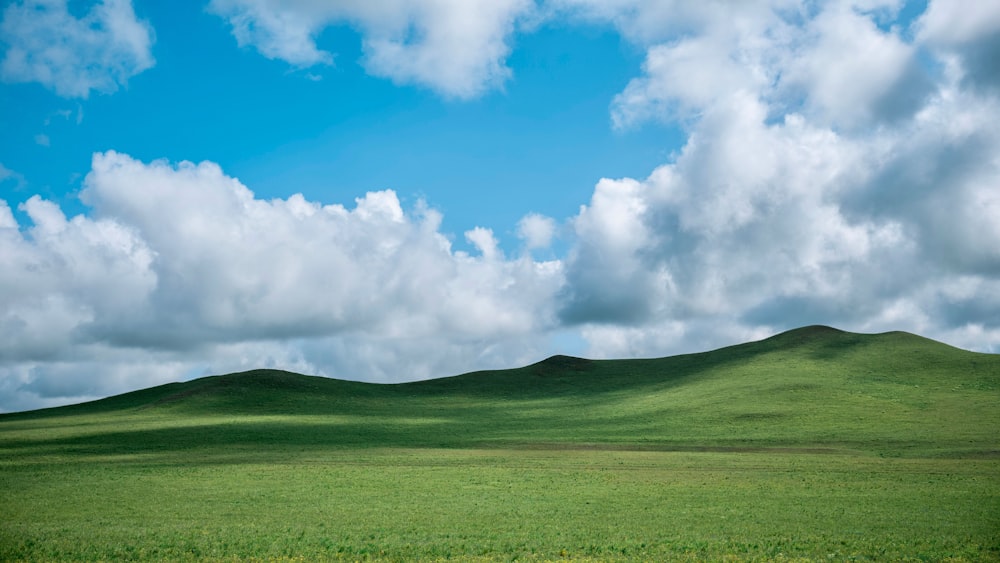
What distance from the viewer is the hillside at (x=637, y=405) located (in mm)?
66312

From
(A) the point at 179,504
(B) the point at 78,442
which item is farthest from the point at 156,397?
(A) the point at 179,504

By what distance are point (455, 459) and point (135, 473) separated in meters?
21.4

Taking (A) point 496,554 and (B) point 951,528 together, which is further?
(B) point 951,528

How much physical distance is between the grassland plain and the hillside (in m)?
0.56

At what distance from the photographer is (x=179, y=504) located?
3462 centimetres

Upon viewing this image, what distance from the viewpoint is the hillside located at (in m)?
66.3

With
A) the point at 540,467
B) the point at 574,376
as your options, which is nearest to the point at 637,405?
the point at 574,376

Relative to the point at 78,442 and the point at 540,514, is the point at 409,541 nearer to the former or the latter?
the point at 540,514

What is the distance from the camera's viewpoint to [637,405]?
91.7 m

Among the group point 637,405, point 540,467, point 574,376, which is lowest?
point 540,467

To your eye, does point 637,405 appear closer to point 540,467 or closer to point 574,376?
point 574,376

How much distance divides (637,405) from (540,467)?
45093 mm

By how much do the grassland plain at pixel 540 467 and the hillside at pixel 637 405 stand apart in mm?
563

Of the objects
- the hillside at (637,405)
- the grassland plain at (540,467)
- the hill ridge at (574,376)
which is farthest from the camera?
the hill ridge at (574,376)
